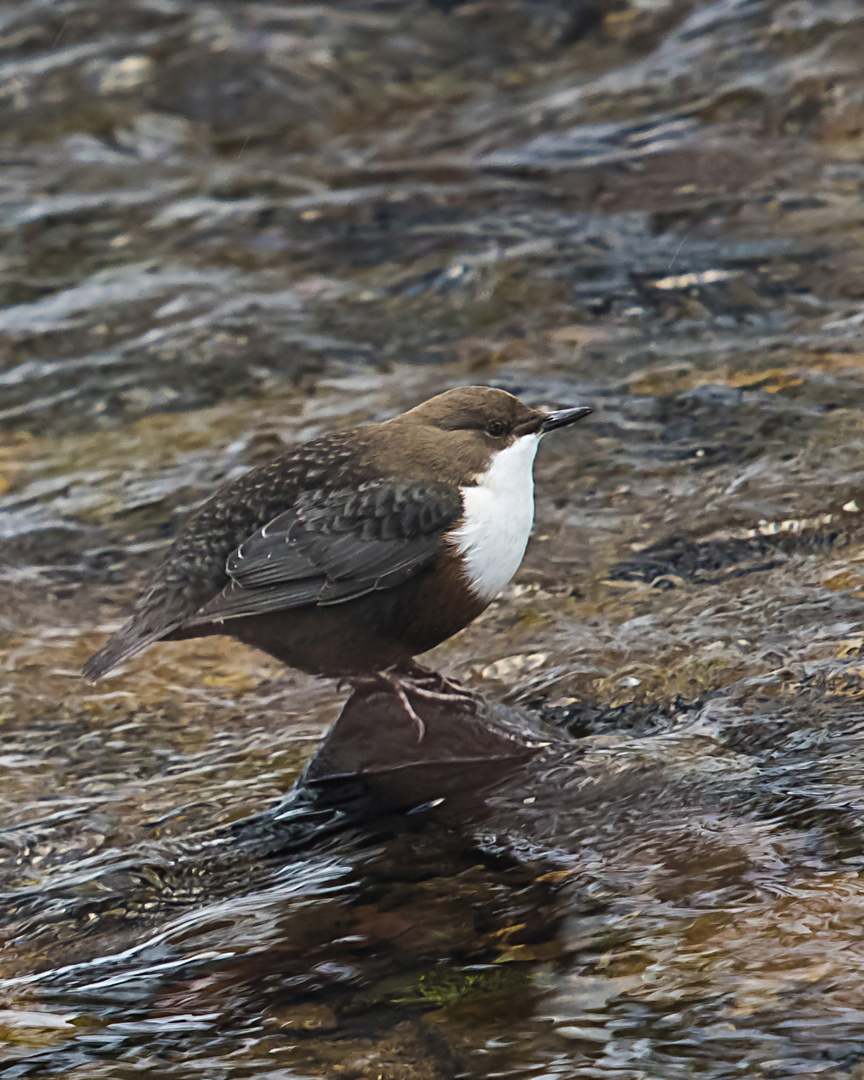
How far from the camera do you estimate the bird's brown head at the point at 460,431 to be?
11.6 feet

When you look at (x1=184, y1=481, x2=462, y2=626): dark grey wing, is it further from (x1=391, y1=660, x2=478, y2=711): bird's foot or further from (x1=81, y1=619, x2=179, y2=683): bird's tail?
(x1=391, y1=660, x2=478, y2=711): bird's foot

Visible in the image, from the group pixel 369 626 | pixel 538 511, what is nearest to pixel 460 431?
pixel 369 626

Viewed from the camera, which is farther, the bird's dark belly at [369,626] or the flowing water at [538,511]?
the bird's dark belly at [369,626]

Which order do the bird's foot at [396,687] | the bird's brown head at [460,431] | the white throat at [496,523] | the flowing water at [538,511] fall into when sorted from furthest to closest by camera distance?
1. the bird's foot at [396,687]
2. the bird's brown head at [460,431]
3. the white throat at [496,523]
4. the flowing water at [538,511]

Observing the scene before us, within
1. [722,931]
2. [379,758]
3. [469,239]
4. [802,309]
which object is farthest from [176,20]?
[722,931]

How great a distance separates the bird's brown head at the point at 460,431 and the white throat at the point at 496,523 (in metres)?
0.04

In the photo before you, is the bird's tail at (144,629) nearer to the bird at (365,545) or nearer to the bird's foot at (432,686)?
the bird at (365,545)

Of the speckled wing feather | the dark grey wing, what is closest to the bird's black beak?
the dark grey wing

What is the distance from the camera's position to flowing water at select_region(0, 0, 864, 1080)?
9.14 feet

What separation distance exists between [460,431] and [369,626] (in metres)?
0.58

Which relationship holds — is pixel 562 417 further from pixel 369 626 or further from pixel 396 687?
pixel 396 687

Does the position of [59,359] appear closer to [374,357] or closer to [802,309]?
[374,357]

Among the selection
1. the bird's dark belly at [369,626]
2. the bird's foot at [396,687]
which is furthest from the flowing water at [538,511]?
the bird's dark belly at [369,626]

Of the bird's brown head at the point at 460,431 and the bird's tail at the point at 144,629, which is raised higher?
the bird's brown head at the point at 460,431
